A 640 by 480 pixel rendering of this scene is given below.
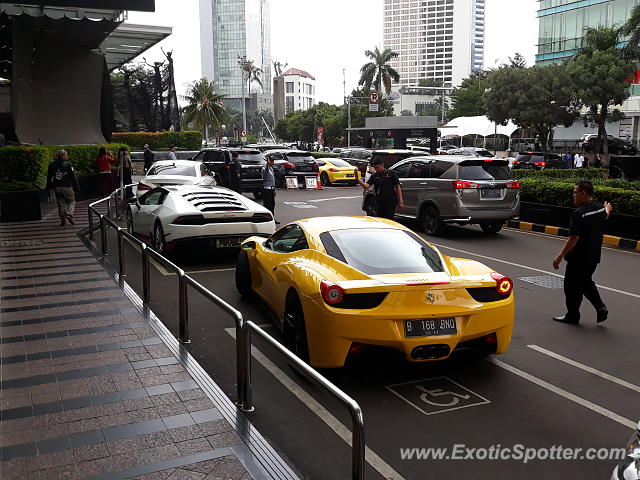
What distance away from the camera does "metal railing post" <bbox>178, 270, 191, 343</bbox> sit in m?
6.46

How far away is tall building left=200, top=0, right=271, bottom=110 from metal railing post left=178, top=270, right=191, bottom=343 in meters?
175

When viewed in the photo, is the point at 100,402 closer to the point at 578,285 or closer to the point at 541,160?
the point at 578,285

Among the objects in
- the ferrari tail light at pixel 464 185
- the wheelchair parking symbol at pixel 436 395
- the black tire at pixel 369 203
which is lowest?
the wheelchair parking symbol at pixel 436 395

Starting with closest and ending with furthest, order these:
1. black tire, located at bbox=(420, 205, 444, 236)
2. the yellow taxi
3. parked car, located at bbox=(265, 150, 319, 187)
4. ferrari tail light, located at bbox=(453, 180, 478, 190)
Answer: ferrari tail light, located at bbox=(453, 180, 478, 190)
black tire, located at bbox=(420, 205, 444, 236)
parked car, located at bbox=(265, 150, 319, 187)
the yellow taxi

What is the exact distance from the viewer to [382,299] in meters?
5.56

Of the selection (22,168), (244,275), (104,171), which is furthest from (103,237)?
(104,171)

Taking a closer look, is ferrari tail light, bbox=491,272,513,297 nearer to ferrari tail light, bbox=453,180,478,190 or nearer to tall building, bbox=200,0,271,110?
ferrari tail light, bbox=453,180,478,190

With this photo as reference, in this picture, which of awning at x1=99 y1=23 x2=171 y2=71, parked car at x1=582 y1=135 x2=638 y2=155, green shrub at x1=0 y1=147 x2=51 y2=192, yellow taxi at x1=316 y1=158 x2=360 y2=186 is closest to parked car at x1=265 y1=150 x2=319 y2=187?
yellow taxi at x1=316 y1=158 x2=360 y2=186

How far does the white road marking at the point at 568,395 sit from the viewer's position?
5156 millimetres

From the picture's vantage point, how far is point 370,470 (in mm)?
4246

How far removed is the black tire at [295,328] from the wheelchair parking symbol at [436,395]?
2.83 feet

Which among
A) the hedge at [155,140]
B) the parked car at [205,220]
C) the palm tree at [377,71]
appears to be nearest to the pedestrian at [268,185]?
the parked car at [205,220]

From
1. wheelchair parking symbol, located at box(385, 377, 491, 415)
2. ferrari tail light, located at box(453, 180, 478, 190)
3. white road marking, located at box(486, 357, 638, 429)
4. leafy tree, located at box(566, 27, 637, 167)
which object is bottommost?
white road marking, located at box(486, 357, 638, 429)

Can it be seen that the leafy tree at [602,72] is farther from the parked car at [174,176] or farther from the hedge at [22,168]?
the hedge at [22,168]
